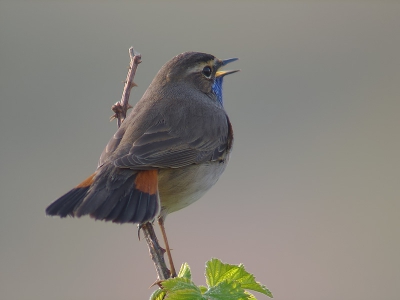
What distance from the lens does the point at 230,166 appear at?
1442 centimetres

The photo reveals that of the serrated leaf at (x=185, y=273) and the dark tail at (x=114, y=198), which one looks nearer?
the serrated leaf at (x=185, y=273)

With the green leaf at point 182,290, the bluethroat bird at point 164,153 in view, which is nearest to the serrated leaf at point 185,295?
the green leaf at point 182,290

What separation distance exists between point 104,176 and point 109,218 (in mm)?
452

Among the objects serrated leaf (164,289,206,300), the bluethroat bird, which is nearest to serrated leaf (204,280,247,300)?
serrated leaf (164,289,206,300)

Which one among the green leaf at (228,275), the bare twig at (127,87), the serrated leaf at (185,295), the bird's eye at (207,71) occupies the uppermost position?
the bird's eye at (207,71)

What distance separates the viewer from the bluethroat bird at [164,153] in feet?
13.6

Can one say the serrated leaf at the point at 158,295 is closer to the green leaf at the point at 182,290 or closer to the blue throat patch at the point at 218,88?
the green leaf at the point at 182,290

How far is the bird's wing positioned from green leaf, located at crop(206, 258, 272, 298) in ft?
5.51

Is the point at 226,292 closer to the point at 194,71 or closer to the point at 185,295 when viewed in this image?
the point at 185,295

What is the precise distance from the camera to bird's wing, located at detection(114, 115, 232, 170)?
459 cm

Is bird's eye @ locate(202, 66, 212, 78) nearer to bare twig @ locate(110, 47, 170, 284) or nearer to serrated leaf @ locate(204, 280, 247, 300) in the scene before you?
bare twig @ locate(110, 47, 170, 284)

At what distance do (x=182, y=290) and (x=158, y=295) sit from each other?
0.27 m

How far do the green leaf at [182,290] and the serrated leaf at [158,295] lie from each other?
5.2 inches

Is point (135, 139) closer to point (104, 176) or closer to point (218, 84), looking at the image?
point (104, 176)
